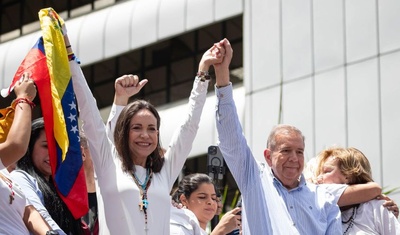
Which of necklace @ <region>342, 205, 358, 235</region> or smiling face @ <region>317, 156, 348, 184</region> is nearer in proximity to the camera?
necklace @ <region>342, 205, 358, 235</region>

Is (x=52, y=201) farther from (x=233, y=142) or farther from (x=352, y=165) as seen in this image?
(x=352, y=165)

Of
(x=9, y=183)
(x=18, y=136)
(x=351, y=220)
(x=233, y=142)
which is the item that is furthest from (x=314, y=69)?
(x=18, y=136)

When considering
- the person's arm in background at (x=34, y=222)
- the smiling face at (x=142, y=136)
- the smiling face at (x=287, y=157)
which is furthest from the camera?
the smiling face at (x=287, y=157)

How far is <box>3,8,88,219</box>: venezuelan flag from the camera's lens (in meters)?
7.53

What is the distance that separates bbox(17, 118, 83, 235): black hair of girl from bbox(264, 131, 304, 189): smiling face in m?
1.38

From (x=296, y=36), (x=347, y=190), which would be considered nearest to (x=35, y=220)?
(x=347, y=190)

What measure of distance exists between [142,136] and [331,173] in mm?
1572

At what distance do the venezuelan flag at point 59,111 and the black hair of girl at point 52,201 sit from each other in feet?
0.14

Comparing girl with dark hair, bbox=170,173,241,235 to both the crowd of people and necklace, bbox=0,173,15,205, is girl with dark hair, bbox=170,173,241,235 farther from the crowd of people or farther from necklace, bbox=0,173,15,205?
necklace, bbox=0,173,15,205

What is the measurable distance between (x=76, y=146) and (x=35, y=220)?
683mm

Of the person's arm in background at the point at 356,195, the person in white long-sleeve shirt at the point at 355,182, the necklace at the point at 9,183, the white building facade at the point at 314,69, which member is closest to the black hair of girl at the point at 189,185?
the person in white long-sleeve shirt at the point at 355,182

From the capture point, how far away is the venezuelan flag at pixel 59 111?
24.7 feet

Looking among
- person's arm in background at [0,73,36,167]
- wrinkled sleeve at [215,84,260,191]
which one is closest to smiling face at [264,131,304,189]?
wrinkled sleeve at [215,84,260,191]

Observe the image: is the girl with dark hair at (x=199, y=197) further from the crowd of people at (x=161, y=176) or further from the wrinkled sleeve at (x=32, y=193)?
the wrinkled sleeve at (x=32, y=193)
